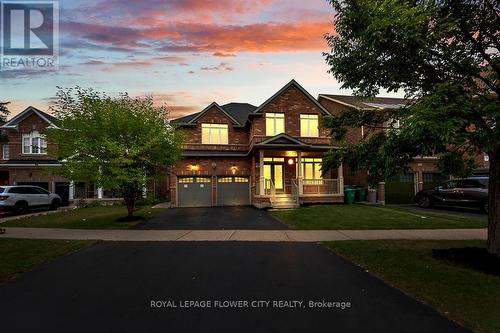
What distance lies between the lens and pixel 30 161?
85.1 ft

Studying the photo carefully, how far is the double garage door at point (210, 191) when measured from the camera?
78.7 ft

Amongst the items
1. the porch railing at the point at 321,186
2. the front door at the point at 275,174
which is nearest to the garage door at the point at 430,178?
the porch railing at the point at 321,186

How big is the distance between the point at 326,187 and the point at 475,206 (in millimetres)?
8761

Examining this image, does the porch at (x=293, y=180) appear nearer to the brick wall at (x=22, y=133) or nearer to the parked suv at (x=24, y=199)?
the parked suv at (x=24, y=199)

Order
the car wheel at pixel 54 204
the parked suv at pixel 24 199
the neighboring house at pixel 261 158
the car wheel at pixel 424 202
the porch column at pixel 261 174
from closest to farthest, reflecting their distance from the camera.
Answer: the parked suv at pixel 24 199 < the car wheel at pixel 424 202 < the porch column at pixel 261 174 < the neighboring house at pixel 261 158 < the car wheel at pixel 54 204

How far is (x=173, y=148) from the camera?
50.5ft

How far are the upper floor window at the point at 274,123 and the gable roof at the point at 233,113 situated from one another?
2994 mm

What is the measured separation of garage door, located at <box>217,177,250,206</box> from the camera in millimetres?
24406

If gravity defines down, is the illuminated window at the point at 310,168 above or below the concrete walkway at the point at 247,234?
above

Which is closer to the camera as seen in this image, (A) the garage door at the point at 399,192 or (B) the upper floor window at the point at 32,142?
(A) the garage door at the point at 399,192

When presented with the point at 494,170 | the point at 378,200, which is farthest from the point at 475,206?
the point at 494,170

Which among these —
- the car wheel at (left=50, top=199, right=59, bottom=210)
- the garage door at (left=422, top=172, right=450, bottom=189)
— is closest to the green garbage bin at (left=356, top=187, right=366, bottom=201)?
the garage door at (left=422, top=172, right=450, bottom=189)

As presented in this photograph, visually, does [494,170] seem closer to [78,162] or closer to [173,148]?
[173,148]

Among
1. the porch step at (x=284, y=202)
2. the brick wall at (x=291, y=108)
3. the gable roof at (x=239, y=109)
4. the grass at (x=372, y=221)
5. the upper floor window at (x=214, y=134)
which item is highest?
the gable roof at (x=239, y=109)
